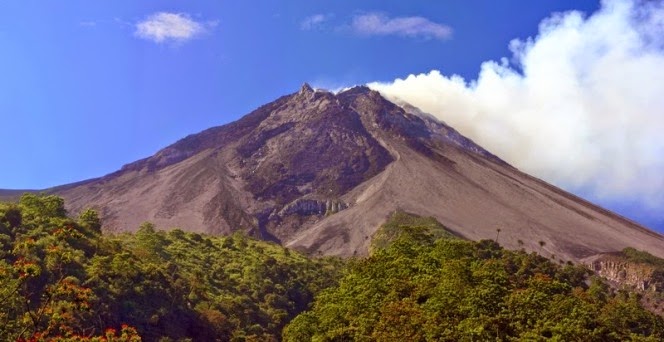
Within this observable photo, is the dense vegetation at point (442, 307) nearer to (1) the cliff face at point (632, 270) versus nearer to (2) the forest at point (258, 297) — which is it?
(2) the forest at point (258, 297)

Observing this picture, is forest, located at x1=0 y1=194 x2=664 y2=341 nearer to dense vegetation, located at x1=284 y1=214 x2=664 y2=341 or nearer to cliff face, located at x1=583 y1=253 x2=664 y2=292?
dense vegetation, located at x1=284 y1=214 x2=664 y2=341

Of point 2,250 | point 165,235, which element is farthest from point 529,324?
point 165,235

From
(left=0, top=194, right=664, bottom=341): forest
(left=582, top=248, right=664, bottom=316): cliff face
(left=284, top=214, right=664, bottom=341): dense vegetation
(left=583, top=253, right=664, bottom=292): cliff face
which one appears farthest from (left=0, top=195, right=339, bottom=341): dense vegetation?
(left=583, top=253, right=664, bottom=292): cliff face

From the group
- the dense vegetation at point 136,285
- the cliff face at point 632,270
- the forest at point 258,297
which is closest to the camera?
the forest at point 258,297

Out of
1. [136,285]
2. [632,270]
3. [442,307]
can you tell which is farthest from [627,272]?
[442,307]

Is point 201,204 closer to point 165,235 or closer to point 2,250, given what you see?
point 165,235

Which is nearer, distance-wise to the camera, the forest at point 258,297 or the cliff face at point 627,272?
the forest at point 258,297

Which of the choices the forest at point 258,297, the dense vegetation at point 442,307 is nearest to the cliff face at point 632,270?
the forest at point 258,297
